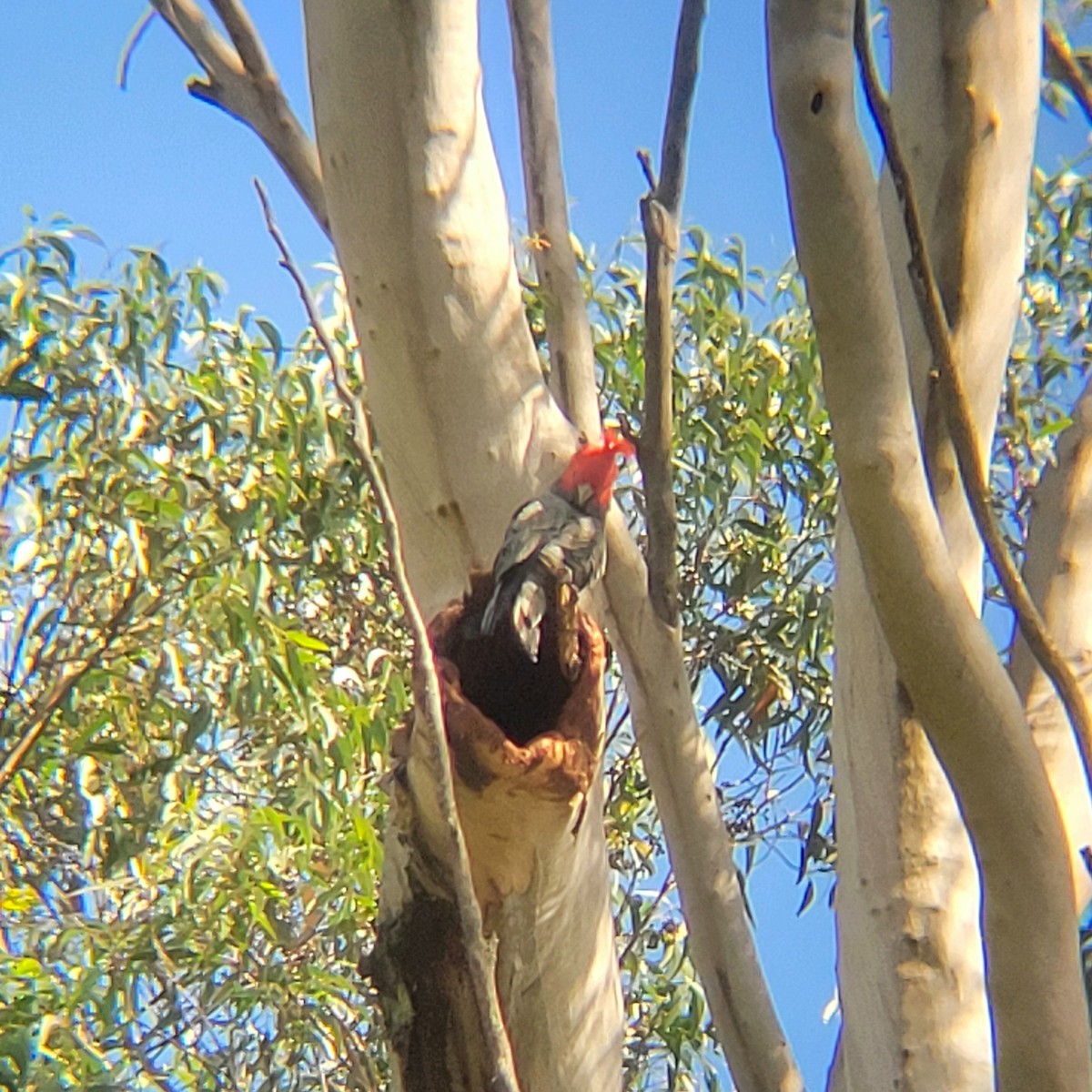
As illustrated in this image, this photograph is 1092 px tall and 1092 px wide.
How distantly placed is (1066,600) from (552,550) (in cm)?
60

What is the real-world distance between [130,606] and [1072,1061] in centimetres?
141

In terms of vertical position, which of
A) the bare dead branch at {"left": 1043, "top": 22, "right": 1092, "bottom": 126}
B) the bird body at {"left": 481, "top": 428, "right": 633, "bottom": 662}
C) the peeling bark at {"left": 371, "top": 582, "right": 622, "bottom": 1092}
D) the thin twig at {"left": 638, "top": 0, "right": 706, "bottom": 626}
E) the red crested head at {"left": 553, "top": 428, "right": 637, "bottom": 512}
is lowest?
the peeling bark at {"left": 371, "top": 582, "right": 622, "bottom": 1092}

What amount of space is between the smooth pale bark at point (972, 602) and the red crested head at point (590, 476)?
25 cm

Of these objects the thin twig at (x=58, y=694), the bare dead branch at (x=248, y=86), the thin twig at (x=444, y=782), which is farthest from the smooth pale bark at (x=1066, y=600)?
the thin twig at (x=58, y=694)

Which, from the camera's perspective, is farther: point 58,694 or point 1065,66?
point 58,694

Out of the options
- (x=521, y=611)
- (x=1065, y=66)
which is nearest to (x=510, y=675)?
(x=521, y=611)

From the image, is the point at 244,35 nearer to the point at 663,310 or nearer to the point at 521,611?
the point at 663,310

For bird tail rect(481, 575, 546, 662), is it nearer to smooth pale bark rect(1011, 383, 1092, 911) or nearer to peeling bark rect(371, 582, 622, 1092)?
peeling bark rect(371, 582, 622, 1092)

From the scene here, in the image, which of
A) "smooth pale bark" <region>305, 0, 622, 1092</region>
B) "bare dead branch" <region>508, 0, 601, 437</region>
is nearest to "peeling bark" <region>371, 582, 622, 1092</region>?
"smooth pale bark" <region>305, 0, 622, 1092</region>

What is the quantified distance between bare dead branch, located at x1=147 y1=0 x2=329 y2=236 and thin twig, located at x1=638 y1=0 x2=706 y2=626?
1.29 ft

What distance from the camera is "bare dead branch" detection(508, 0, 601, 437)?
4.65ft

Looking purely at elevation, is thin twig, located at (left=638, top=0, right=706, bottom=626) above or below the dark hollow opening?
above

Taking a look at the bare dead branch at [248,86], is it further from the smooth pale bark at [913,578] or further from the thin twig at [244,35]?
the smooth pale bark at [913,578]

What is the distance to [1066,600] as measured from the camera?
134cm
